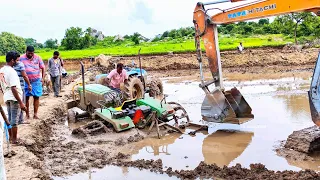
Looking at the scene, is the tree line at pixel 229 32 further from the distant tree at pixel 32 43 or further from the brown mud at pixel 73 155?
the brown mud at pixel 73 155

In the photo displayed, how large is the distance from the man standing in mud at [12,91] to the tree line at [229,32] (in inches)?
1044

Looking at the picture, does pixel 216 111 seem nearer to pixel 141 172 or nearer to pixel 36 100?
pixel 141 172

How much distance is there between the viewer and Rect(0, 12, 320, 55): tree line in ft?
105

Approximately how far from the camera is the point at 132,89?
35.7ft

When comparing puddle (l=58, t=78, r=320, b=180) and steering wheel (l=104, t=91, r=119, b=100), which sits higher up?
steering wheel (l=104, t=91, r=119, b=100)

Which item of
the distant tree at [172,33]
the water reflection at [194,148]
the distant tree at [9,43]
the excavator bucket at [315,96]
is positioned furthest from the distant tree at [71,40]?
the excavator bucket at [315,96]

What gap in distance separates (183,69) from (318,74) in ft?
66.5

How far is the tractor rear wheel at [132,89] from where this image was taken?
34.6ft

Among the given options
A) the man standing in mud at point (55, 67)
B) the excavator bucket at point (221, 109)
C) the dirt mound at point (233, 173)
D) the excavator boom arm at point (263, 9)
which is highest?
the excavator boom arm at point (263, 9)

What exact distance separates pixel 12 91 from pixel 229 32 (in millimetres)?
41915

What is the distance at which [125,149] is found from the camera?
25.9 ft

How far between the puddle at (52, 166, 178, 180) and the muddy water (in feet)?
1.82

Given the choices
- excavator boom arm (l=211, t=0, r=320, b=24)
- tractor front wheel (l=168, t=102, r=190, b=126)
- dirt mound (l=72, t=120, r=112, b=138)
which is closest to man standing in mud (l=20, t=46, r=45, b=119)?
dirt mound (l=72, t=120, r=112, b=138)

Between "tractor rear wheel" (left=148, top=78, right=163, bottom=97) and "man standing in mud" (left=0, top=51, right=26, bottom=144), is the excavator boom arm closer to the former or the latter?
"man standing in mud" (left=0, top=51, right=26, bottom=144)
